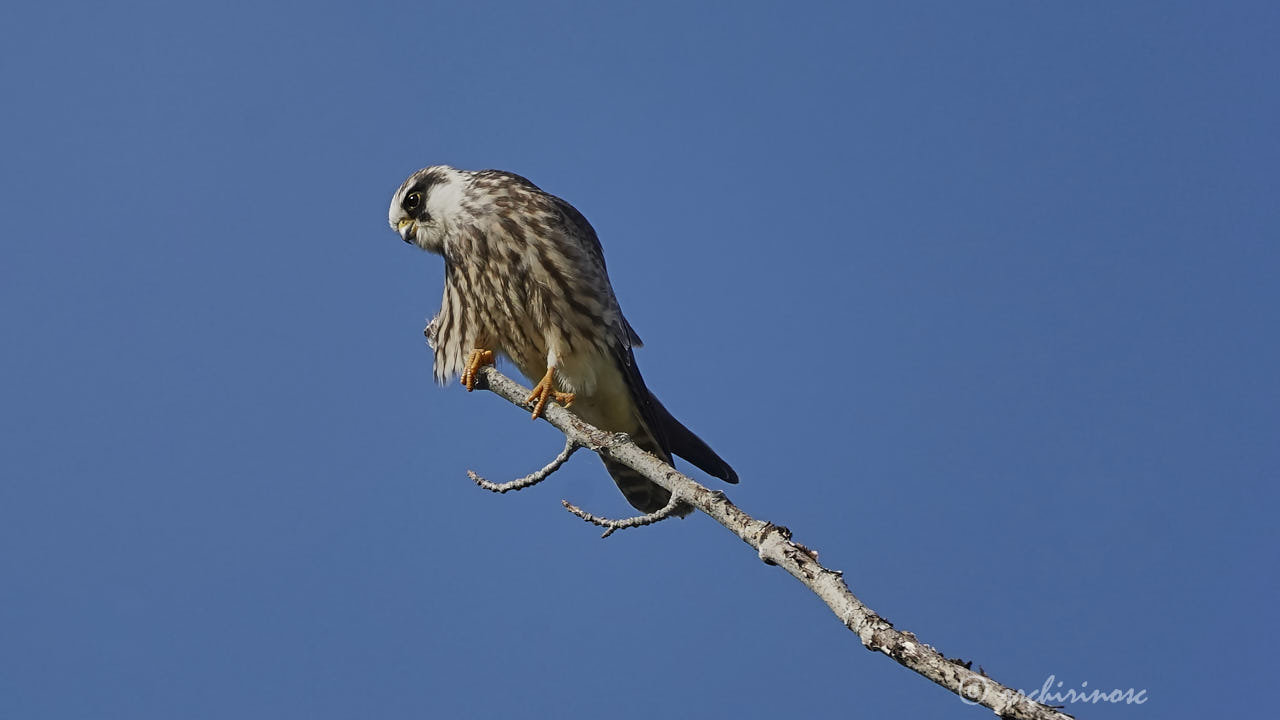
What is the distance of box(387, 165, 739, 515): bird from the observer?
455 cm

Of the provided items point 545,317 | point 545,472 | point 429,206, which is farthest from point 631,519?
point 429,206

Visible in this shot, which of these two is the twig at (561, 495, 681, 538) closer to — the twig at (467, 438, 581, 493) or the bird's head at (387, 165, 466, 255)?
the twig at (467, 438, 581, 493)

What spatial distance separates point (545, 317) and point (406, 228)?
3.04 feet

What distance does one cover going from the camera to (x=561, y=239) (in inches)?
184

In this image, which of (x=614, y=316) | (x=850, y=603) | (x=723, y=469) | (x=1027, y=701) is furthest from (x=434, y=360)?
(x=1027, y=701)

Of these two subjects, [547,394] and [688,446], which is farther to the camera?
[688,446]

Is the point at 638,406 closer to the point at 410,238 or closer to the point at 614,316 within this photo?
the point at 614,316

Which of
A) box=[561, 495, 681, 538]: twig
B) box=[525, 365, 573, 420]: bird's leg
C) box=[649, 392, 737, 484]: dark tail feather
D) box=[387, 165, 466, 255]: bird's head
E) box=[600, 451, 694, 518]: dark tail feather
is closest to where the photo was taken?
box=[561, 495, 681, 538]: twig

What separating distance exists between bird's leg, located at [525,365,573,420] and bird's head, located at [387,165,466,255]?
34.3 inches

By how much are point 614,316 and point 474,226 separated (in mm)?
702

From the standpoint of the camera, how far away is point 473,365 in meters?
4.52

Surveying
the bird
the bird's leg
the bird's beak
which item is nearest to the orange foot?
the bird

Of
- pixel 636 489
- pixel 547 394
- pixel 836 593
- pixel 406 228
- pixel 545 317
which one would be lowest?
pixel 836 593

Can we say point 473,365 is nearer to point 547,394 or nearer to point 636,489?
point 547,394
